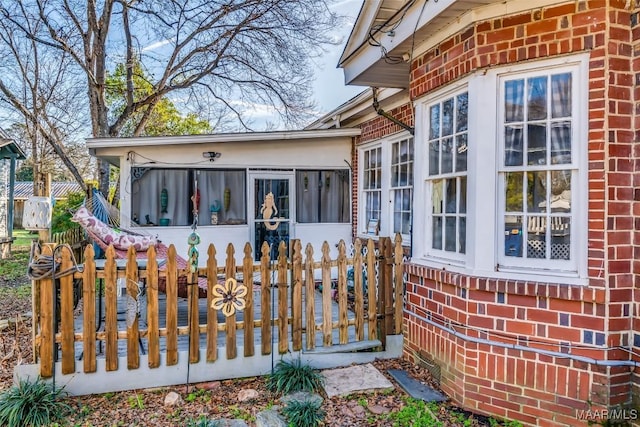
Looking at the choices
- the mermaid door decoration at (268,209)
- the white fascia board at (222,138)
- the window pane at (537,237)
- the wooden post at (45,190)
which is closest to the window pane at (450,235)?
the window pane at (537,237)

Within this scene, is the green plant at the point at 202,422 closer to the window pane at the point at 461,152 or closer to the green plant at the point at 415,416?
the green plant at the point at 415,416

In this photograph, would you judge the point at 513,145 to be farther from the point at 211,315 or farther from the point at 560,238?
the point at 211,315

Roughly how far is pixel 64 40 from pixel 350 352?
43.3ft

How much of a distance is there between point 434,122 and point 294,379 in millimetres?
2680

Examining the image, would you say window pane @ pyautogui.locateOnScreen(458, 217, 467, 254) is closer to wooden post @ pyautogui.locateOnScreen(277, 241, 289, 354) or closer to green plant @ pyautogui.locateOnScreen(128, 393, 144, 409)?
wooden post @ pyautogui.locateOnScreen(277, 241, 289, 354)

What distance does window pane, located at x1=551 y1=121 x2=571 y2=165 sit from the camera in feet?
10.2

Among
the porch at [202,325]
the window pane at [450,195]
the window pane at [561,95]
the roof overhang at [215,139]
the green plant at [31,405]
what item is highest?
the roof overhang at [215,139]

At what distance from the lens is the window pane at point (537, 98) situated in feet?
→ 10.4

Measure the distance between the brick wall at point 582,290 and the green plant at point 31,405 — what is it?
3145 millimetres

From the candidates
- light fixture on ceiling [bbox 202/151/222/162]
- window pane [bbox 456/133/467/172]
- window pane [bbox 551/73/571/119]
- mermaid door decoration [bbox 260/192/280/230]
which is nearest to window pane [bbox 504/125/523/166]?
window pane [bbox 551/73/571/119]

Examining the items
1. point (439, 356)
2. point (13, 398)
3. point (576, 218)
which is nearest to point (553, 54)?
point (576, 218)

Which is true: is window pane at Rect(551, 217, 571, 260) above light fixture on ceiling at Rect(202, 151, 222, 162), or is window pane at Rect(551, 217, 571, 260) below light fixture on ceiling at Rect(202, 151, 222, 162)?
below

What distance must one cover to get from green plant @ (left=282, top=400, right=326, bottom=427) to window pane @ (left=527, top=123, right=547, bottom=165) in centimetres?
246

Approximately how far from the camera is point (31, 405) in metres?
3.09
